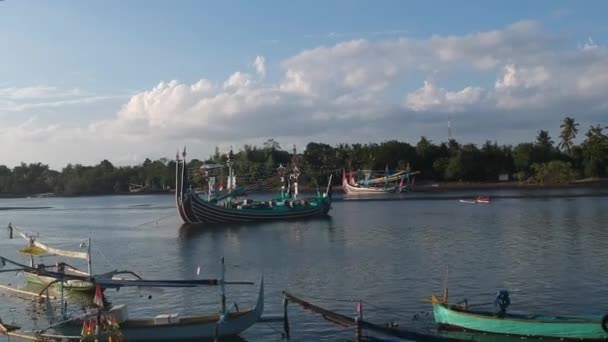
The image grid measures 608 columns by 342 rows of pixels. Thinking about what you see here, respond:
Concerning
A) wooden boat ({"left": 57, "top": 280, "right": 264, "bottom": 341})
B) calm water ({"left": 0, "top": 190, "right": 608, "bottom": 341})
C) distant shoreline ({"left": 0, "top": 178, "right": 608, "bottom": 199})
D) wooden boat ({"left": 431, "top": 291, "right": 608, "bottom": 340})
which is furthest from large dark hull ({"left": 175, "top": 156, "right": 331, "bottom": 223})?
distant shoreline ({"left": 0, "top": 178, "right": 608, "bottom": 199})

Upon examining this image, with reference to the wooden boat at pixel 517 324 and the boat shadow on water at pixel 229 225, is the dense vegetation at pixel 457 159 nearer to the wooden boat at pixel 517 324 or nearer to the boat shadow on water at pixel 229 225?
the boat shadow on water at pixel 229 225

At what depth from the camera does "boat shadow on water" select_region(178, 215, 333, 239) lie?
204ft

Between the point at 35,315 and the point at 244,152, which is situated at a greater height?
the point at 244,152

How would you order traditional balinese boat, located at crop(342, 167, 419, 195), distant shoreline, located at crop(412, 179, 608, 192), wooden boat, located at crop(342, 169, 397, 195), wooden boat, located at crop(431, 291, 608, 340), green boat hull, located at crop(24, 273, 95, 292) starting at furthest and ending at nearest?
traditional balinese boat, located at crop(342, 167, 419, 195) < wooden boat, located at crop(342, 169, 397, 195) < distant shoreline, located at crop(412, 179, 608, 192) < green boat hull, located at crop(24, 273, 95, 292) < wooden boat, located at crop(431, 291, 608, 340)

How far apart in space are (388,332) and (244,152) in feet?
507

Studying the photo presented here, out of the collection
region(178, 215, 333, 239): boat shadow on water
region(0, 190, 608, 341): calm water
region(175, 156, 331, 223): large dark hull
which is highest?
region(175, 156, 331, 223): large dark hull

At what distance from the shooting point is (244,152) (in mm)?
173625

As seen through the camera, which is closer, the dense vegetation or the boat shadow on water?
the boat shadow on water

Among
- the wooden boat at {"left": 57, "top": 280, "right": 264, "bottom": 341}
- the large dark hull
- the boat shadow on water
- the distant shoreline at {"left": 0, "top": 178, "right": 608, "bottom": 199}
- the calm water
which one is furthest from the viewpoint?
the distant shoreline at {"left": 0, "top": 178, "right": 608, "bottom": 199}

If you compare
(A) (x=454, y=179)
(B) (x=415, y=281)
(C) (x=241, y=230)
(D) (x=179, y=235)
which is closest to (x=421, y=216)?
(C) (x=241, y=230)

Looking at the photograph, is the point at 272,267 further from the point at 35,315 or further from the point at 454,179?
the point at 454,179

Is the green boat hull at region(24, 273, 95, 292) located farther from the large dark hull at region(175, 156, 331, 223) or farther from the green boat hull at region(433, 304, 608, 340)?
the large dark hull at region(175, 156, 331, 223)

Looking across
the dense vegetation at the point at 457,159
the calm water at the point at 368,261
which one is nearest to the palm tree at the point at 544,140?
the dense vegetation at the point at 457,159

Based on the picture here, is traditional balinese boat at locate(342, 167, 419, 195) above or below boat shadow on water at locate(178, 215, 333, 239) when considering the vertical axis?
above
